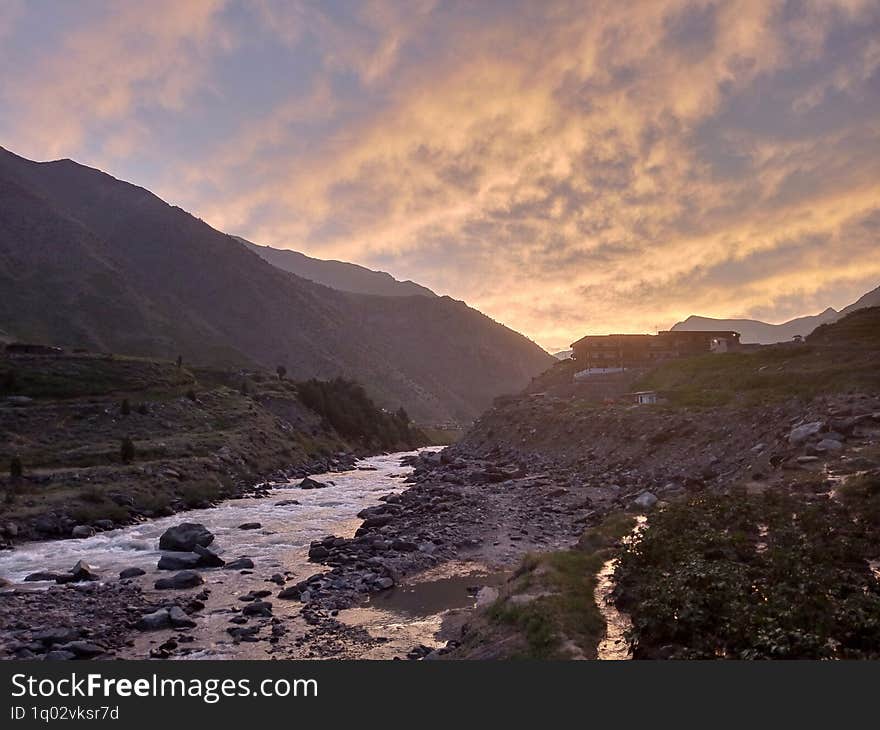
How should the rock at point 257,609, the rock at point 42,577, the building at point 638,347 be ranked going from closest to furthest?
the rock at point 257,609 → the rock at point 42,577 → the building at point 638,347

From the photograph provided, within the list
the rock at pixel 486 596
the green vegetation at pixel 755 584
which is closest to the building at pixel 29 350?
the rock at pixel 486 596

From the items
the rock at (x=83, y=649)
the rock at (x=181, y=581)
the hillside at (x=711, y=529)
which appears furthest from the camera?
the rock at (x=181, y=581)

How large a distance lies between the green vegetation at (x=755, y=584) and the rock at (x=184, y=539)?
20.5m

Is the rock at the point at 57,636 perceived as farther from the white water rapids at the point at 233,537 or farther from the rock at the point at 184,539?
the rock at the point at 184,539

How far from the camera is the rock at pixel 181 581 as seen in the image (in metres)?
23.5

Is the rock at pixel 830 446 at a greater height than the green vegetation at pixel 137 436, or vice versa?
the green vegetation at pixel 137 436

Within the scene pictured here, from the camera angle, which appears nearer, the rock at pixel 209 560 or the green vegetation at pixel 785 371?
the rock at pixel 209 560

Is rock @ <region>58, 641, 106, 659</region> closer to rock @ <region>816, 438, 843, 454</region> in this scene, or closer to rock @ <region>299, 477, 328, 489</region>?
rock @ <region>816, 438, 843, 454</region>

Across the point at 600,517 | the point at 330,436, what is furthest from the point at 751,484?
the point at 330,436

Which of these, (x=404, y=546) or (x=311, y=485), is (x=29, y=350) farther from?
(x=404, y=546)

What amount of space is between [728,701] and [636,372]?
3511 inches

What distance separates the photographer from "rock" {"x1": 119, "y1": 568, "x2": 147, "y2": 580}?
25297 mm

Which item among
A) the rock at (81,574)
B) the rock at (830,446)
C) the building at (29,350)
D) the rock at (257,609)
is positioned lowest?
the rock at (257,609)

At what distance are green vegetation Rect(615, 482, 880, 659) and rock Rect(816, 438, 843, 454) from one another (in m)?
8.60
